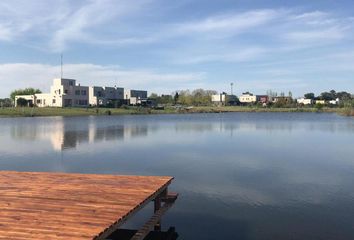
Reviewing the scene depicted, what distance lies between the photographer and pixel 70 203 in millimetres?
8773

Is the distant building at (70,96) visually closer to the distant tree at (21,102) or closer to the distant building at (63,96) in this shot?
the distant building at (63,96)

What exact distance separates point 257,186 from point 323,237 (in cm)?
574

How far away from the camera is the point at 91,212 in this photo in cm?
802

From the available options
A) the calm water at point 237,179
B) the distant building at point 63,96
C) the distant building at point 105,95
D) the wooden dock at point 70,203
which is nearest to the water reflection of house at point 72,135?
the calm water at point 237,179

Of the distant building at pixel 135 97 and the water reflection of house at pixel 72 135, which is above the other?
the distant building at pixel 135 97

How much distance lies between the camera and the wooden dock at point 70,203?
686 cm

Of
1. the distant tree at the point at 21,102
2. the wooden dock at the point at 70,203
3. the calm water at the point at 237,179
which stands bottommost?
the calm water at the point at 237,179

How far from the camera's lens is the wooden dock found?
6.86 metres

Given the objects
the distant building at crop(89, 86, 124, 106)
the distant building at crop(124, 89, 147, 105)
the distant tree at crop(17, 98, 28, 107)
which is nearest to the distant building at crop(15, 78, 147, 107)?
the distant building at crop(89, 86, 124, 106)

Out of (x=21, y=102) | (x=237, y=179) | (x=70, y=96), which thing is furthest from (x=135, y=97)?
(x=237, y=179)

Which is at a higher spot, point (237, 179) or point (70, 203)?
point (70, 203)

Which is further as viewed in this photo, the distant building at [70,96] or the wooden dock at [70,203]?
the distant building at [70,96]

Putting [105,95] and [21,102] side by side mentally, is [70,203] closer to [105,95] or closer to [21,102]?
[21,102]

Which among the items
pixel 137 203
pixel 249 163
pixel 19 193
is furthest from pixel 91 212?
pixel 249 163
